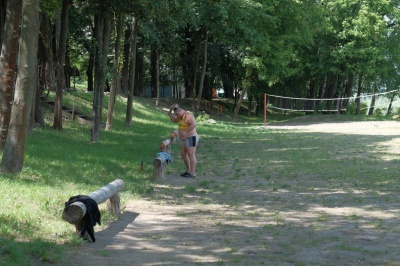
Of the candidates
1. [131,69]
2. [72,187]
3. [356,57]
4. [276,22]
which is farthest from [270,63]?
[72,187]

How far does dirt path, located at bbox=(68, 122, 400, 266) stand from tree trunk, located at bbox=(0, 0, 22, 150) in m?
3.71

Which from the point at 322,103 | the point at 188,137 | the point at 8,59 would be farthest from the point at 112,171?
the point at 322,103

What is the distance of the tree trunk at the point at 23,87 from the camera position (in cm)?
1060

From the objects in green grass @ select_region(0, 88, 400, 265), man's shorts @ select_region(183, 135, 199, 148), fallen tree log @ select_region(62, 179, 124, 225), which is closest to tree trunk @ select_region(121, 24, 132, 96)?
green grass @ select_region(0, 88, 400, 265)

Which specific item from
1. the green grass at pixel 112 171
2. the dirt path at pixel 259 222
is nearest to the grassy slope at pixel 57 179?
the green grass at pixel 112 171

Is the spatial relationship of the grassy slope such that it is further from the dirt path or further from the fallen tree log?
the dirt path

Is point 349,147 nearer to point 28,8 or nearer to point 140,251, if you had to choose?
point 28,8

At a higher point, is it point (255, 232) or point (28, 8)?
point (28, 8)

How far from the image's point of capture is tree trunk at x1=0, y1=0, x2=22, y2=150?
1335 centimetres

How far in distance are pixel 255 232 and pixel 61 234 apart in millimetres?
2715

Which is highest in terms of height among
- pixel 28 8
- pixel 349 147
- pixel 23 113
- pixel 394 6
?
Answer: pixel 394 6

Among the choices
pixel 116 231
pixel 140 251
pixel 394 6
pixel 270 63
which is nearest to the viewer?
pixel 140 251

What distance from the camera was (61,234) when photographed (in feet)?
25.7

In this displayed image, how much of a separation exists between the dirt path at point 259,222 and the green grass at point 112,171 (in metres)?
0.11
